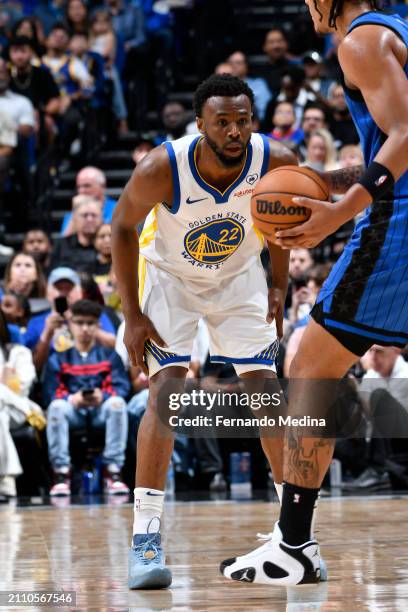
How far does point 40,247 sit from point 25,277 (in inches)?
31.1

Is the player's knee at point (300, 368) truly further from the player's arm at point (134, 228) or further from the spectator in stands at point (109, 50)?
the spectator in stands at point (109, 50)

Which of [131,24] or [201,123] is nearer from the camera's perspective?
[201,123]

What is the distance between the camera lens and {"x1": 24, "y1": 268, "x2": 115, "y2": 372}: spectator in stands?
768cm

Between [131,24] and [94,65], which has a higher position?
[131,24]

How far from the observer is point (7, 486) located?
22.8 ft

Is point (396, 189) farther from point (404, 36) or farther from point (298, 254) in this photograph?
point (298, 254)

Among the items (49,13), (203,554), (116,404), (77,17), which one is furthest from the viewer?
(49,13)

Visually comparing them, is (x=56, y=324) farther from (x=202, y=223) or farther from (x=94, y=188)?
(x=202, y=223)

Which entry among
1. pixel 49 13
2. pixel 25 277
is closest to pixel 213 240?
pixel 25 277

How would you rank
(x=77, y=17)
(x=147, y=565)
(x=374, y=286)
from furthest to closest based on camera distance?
(x=77, y=17), (x=147, y=565), (x=374, y=286)

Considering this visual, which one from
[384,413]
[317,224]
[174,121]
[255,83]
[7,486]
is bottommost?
[7,486]

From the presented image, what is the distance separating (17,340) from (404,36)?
203 inches

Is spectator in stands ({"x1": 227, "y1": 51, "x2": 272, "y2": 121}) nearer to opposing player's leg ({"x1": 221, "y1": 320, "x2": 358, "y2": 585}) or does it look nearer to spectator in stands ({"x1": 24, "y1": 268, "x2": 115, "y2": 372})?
spectator in stands ({"x1": 24, "y1": 268, "x2": 115, "y2": 372})

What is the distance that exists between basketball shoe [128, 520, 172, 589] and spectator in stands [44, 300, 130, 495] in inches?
127
